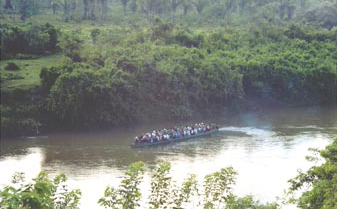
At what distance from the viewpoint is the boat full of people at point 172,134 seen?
41969 millimetres

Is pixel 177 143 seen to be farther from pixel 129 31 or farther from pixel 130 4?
pixel 130 4

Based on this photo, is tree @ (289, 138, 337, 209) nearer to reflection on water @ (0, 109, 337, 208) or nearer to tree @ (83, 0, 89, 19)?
reflection on water @ (0, 109, 337, 208)

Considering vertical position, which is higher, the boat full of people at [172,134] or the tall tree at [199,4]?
the tall tree at [199,4]

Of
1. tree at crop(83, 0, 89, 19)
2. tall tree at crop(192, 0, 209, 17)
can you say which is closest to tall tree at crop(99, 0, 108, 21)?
tree at crop(83, 0, 89, 19)

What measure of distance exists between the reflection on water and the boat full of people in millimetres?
607

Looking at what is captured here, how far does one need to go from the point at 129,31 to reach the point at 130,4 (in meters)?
23.8

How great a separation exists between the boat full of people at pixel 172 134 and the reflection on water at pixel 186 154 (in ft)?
1.99

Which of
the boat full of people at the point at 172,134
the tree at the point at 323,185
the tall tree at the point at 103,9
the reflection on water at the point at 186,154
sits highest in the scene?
the tall tree at the point at 103,9

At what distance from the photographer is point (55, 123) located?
153 ft

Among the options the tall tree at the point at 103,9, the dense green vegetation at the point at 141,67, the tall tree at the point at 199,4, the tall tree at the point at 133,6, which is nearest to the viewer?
the dense green vegetation at the point at 141,67

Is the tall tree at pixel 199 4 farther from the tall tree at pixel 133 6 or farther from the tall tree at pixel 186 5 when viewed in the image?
the tall tree at pixel 133 6

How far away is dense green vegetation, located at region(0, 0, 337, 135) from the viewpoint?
4734cm

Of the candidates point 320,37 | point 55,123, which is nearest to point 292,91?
point 320,37

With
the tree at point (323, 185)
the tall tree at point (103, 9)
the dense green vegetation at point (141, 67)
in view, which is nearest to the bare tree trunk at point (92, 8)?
the dense green vegetation at point (141, 67)
